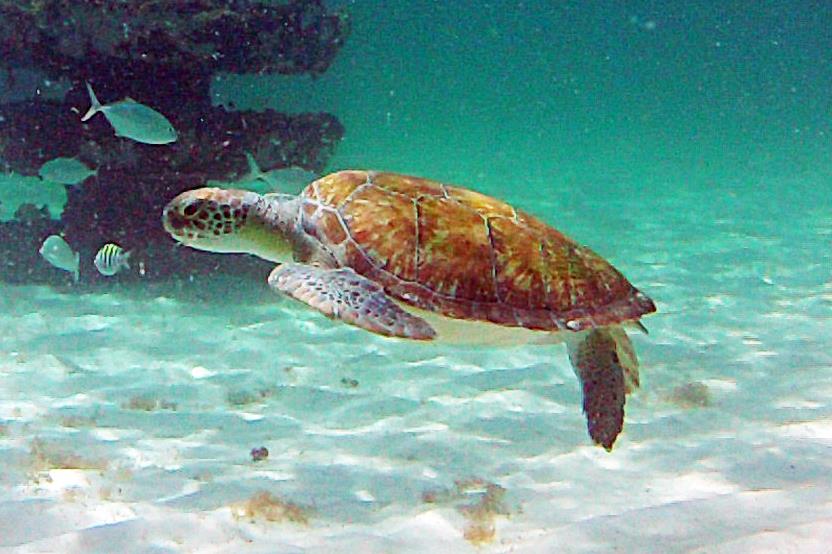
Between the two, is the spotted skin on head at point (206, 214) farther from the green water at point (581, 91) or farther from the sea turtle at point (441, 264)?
the green water at point (581, 91)

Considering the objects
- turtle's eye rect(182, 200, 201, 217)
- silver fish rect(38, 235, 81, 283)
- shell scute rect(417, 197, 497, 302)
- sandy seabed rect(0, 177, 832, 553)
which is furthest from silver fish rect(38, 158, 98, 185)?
shell scute rect(417, 197, 497, 302)

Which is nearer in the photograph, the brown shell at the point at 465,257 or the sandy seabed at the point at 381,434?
the sandy seabed at the point at 381,434

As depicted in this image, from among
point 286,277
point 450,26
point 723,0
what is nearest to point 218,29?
point 286,277

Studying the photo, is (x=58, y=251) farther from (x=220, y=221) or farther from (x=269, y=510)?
(x=269, y=510)

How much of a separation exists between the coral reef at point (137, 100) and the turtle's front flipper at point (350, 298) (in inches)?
233

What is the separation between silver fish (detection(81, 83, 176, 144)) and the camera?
6.58 meters

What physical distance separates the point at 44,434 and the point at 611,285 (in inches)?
153

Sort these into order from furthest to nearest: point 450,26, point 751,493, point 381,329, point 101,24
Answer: point 450,26 → point 101,24 → point 751,493 → point 381,329

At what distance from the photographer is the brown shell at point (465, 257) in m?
3.82

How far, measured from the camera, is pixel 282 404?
5.59m

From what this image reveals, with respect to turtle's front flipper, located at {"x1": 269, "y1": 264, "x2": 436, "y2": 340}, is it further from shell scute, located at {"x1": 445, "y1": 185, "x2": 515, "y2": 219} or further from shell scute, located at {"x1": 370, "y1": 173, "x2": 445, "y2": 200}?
shell scute, located at {"x1": 445, "y1": 185, "x2": 515, "y2": 219}

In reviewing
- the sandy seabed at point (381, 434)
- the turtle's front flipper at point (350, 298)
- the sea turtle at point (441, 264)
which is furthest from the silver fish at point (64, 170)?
the turtle's front flipper at point (350, 298)

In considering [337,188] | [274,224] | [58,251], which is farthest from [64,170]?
[337,188]

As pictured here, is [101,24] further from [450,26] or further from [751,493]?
[450,26]
